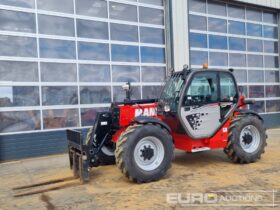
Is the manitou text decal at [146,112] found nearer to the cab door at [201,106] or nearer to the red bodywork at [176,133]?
the red bodywork at [176,133]

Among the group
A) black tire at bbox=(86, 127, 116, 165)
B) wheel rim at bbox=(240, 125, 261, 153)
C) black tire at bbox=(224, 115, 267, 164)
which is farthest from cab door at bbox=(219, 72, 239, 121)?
black tire at bbox=(86, 127, 116, 165)

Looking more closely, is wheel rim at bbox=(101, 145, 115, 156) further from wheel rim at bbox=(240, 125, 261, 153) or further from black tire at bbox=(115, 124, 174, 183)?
wheel rim at bbox=(240, 125, 261, 153)

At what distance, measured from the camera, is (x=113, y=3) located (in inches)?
431

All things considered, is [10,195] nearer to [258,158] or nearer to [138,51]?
[258,158]

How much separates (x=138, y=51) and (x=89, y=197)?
Answer: 7080 mm

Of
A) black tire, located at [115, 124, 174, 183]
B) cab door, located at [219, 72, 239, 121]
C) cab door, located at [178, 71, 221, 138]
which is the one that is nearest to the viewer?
black tire, located at [115, 124, 174, 183]

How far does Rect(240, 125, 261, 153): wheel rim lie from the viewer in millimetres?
7284

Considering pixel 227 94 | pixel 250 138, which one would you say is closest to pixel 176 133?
pixel 227 94

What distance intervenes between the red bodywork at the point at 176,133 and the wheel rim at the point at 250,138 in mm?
429

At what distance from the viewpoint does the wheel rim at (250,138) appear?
728 cm

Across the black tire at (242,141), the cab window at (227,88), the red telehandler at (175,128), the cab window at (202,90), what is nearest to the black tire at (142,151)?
the red telehandler at (175,128)

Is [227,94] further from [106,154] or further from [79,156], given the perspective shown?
[79,156]

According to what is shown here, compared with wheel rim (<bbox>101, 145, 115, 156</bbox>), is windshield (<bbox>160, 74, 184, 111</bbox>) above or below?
above

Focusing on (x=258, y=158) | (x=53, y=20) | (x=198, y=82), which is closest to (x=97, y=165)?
(x=198, y=82)
